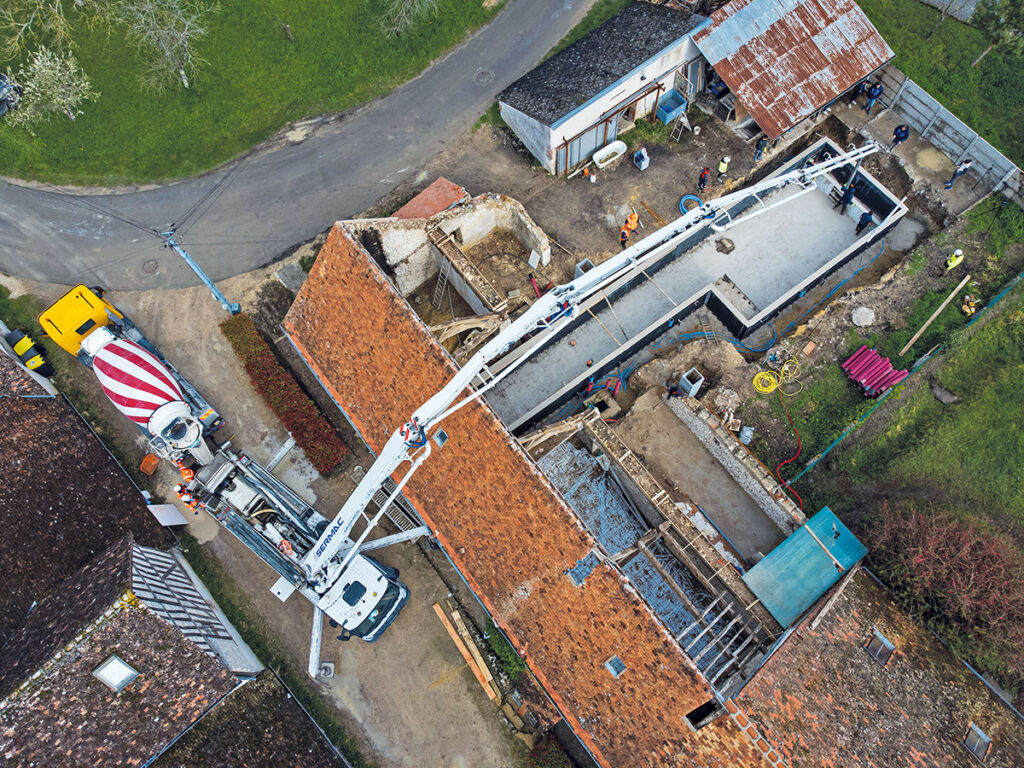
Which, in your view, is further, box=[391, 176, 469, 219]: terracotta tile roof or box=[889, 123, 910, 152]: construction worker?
box=[889, 123, 910, 152]: construction worker

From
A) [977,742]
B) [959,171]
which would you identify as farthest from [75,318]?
[959,171]

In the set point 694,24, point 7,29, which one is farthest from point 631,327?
point 7,29

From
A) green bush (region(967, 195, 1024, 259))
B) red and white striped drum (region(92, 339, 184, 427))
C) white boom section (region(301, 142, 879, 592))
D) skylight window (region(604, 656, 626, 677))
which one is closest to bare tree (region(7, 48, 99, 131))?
red and white striped drum (region(92, 339, 184, 427))

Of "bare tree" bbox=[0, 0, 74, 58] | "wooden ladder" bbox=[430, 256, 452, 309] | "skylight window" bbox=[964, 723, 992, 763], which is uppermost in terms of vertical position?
"bare tree" bbox=[0, 0, 74, 58]

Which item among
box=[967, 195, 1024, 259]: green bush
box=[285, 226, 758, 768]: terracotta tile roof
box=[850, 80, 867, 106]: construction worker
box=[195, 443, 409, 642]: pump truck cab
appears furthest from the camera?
box=[850, 80, 867, 106]: construction worker

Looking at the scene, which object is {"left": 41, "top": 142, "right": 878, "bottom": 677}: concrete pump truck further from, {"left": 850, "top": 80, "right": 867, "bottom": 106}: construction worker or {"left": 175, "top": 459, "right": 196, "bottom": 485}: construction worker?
{"left": 850, "top": 80, "right": 867, "bottom": 106}: construction worker

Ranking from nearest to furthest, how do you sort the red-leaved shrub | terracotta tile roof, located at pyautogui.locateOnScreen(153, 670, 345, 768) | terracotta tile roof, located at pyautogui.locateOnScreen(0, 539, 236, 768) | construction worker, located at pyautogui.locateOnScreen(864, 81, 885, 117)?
terracotta tile roof, located at pyautogui.locateOnScreen(0, 539, 236, 768) < the red-leaved shrub < terracotta tile roof, located at pyautogui.locateOnScreen(153, 670, 345, 768) < construction worker, located at pyautogui.locateOnScreen(864, 81, 885, 117)

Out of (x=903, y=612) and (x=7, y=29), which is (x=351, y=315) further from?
(x=7, y=29)
